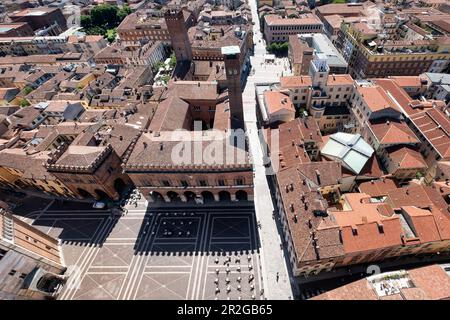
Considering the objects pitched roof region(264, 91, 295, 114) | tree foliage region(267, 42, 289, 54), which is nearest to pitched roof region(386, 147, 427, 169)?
pitched roof region(264, 91, 295, 114)

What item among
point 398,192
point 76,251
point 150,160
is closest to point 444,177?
point 398,192

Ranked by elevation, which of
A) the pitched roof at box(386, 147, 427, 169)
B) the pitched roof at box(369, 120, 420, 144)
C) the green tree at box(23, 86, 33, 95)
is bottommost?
the pitched roof at box(386, 147, 427, 169)

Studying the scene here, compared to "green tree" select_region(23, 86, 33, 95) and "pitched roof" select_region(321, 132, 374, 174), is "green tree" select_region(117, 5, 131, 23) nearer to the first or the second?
"green tree" select_region(23, 86, 33, 95)

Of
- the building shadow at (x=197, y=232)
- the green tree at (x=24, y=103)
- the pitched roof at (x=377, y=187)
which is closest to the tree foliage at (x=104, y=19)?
the green tree at (x=24, y=103)

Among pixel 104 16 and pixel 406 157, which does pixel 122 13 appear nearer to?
pixel 104 16

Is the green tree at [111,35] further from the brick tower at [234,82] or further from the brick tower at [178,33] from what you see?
the brick tower at [234,82]
